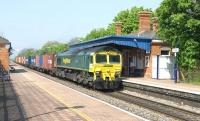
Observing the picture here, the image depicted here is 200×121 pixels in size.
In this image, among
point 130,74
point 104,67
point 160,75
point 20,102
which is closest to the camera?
point 20,102

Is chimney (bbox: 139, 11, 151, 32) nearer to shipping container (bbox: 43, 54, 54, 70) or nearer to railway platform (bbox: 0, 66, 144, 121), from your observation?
shipping container (bbox: 43, 54, 54, 70)

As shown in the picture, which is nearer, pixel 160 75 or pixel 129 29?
pixel 160 75

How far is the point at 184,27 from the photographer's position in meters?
30.5

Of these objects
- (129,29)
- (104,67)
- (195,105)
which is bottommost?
(195,105)

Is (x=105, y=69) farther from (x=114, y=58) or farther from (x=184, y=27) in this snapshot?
(x=184, y=27)

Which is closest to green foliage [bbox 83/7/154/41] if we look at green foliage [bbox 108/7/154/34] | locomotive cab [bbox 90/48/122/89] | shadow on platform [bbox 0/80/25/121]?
green foliage [bbox 108/7/154/34]

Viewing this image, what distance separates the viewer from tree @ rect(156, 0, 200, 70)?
3010 cm

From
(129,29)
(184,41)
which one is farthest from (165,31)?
(129,29)

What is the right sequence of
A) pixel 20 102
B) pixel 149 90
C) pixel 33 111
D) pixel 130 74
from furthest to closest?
pixel 130 74 < pixel 149 90 < pixel 20 102 < pixel 33 111

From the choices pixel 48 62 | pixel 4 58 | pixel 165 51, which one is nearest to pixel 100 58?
pixel 165 51

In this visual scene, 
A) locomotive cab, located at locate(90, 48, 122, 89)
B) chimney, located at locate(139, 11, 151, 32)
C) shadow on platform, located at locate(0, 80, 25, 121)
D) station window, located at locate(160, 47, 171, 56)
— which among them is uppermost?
chimney, located at locate(139, 11, 151, 32)

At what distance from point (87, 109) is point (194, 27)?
15685 mm

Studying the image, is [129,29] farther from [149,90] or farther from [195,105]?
[195,105]

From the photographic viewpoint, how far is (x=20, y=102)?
1884cm
